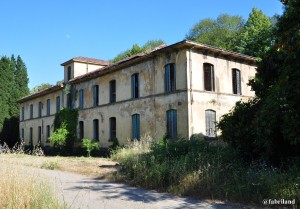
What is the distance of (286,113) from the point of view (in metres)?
8.98

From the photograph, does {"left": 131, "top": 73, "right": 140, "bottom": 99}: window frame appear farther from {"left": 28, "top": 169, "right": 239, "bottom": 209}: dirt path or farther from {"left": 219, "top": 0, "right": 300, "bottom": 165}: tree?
{"left": 28, "top": 169, "right": 239, "bottom": 209}: dirt path

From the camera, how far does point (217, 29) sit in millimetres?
47500

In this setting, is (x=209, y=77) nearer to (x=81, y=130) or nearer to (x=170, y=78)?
(x=170, y=78)

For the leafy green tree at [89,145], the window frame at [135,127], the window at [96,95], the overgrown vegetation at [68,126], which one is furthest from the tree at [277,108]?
the overgrown vegetation at [68,126]

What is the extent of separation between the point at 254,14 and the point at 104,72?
21.2 metres

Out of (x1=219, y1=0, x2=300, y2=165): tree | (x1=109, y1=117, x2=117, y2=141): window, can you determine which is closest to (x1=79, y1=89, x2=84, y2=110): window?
(x1=109, y1=117, x2=117, y2=141): window

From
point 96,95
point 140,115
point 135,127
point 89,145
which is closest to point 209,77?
point 140,115

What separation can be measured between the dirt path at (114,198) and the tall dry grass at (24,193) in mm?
758

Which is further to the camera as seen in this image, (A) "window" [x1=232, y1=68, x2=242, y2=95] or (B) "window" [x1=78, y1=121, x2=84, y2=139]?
(B) "window" [x1=78, y1=121, x2=84, y2=139]

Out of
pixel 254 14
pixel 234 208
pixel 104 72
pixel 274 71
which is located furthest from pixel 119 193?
pixel 254 14

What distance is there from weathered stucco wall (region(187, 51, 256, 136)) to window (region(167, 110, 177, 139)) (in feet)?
3.56

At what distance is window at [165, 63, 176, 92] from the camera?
20631 millimetres

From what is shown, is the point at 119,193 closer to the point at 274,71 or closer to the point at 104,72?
the point at 274,71

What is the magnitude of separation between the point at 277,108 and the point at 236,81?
1443cm
